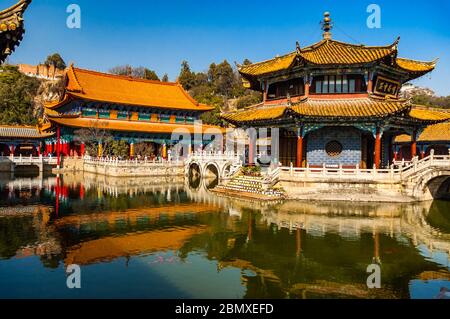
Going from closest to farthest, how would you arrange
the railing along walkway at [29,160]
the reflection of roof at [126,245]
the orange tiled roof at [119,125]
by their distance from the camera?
the reflection of roof at [126,245] < the railing along walkway at [29,160] < the orange tiled roof at [119,125]

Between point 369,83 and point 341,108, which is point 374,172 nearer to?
point 341,108

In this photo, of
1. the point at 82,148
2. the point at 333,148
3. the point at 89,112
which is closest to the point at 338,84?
the point at 333,148

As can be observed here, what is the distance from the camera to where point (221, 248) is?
13.3m

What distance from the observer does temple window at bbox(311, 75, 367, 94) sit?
1005 inches

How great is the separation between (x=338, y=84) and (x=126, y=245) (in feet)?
62.5

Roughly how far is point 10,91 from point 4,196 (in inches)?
2452

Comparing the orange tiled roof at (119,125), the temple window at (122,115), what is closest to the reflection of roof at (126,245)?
the orange tiled roof at (119,125)

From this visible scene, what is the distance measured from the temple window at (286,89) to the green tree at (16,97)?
184 feet

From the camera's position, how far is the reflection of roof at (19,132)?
4625 centimetres

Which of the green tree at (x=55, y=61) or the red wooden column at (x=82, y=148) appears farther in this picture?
the green tree at (x=55, y=61)

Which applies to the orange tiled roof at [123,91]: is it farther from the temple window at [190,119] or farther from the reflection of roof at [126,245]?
the reflection of roof at [126,245]
